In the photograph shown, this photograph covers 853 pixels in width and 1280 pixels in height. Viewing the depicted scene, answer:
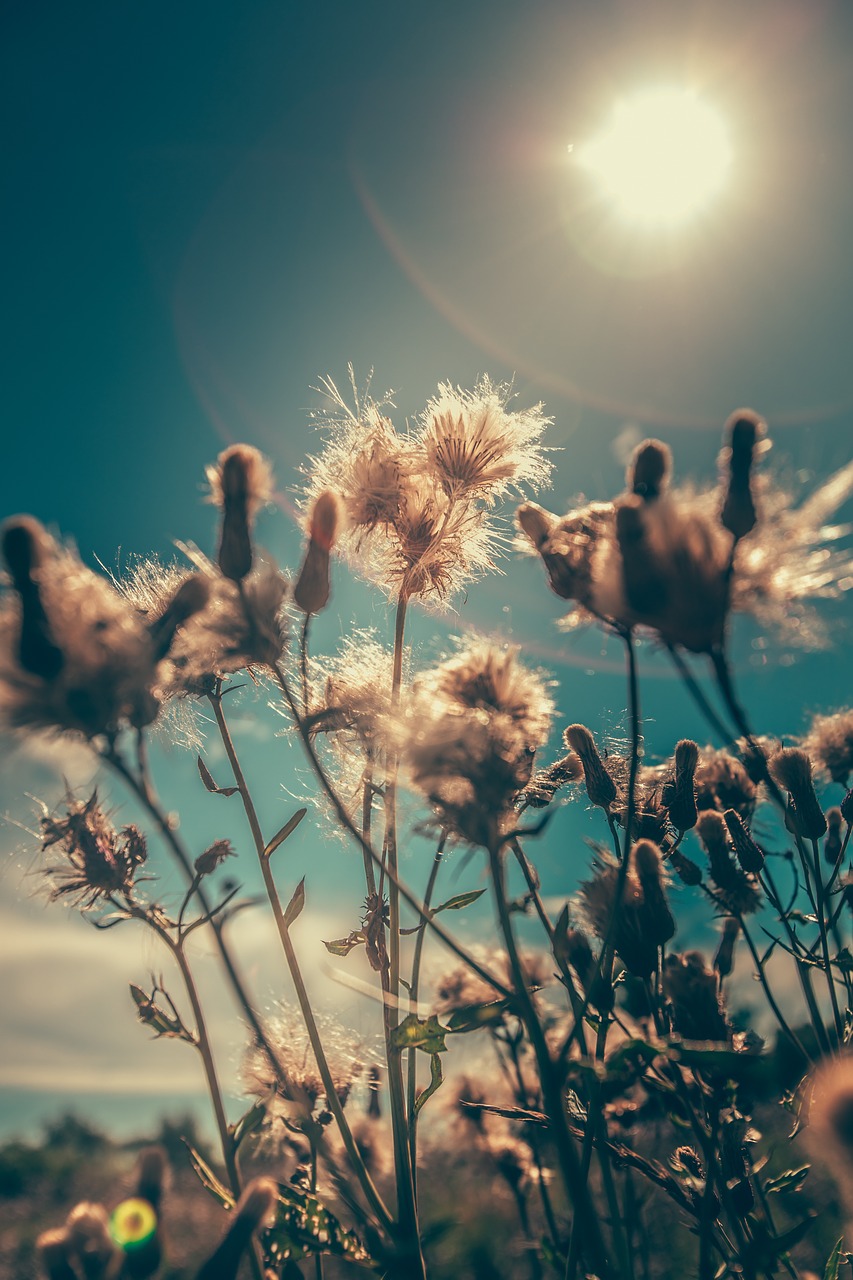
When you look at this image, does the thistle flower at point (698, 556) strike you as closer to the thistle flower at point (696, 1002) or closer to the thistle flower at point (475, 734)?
the thistle flower at point (475, 734)

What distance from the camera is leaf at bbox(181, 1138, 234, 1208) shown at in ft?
6.80

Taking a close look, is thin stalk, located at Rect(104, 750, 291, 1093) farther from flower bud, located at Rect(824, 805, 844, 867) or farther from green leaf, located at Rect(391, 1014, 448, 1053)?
flower bud, located at Rect(824, 805, 844, 867)

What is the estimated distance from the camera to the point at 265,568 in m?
2.35

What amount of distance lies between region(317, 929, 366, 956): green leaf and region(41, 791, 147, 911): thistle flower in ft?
2.40

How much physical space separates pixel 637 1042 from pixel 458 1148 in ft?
13.3

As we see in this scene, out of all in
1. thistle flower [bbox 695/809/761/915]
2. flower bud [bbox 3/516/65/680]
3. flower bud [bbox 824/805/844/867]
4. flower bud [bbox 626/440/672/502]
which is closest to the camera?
flower bud [bbox 3/516/65/680]

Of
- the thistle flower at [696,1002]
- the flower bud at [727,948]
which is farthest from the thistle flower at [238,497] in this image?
the flower bud at [727,948]

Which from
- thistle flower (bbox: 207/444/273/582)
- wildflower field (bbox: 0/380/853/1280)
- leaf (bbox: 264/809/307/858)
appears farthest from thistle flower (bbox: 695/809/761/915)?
thistle flower (bbox: 207/444/273/582)

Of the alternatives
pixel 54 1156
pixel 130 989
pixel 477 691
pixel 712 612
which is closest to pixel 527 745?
Answer: pixel 477 691

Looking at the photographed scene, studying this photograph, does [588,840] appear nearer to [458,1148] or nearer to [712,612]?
[712,612]

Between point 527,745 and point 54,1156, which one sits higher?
point 527,745

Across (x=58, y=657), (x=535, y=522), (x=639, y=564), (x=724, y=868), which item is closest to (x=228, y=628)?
(x=58, y=657)

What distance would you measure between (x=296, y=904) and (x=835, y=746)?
2260 millimetres

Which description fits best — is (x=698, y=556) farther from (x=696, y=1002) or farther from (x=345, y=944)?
(x=345, y=944)
